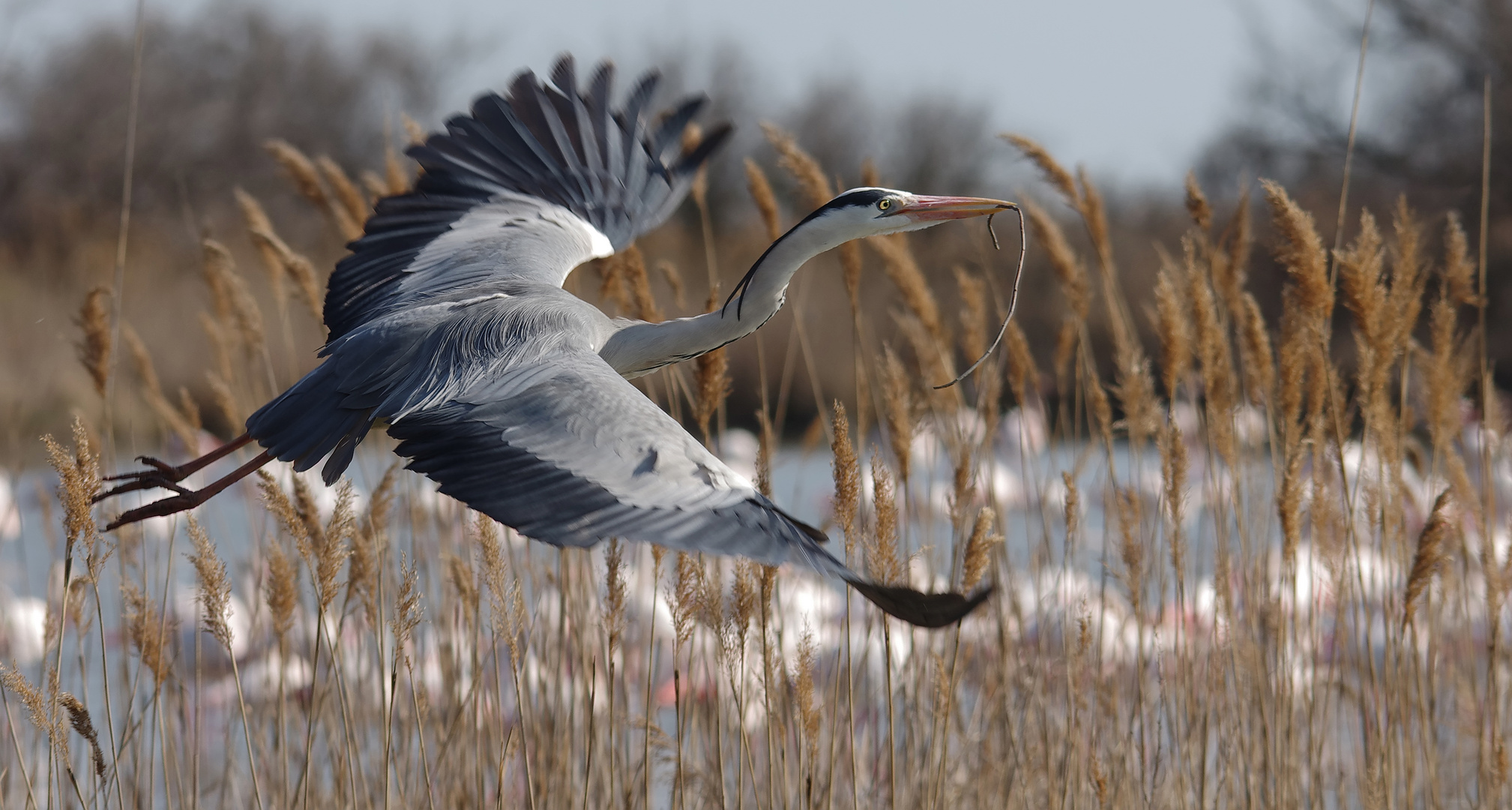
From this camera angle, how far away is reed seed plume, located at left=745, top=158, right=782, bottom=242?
111 inches

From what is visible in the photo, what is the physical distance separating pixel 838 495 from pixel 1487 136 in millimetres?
1463

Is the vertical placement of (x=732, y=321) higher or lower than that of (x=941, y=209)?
lower

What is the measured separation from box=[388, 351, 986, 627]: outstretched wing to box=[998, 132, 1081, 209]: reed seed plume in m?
1.05

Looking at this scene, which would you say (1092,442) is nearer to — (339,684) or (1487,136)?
(1487,136)

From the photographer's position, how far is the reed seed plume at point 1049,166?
8.92 ft

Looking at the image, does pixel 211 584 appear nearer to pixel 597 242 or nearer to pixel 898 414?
pixel 898 414

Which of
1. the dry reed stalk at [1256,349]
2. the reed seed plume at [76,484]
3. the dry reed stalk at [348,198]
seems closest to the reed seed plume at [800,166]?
the dry reed stalk at [1256,349]

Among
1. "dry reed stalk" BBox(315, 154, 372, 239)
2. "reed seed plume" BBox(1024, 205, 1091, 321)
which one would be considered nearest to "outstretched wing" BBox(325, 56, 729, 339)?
"dry reed stalk" BBox(315, 154, 372, 239)

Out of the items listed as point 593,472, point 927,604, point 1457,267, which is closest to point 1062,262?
point 1457,267

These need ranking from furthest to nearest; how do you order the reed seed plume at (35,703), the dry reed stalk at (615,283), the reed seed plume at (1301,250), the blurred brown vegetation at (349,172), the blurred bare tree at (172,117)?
the blurred bare tree at (172,117) < the blurred brown vegetation at (349,172) < the dry reed stalk at (615,283) < the reed seed plume at (1301,250) < the reed seed plume at (35,703)

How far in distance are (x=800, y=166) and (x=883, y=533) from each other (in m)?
1.19

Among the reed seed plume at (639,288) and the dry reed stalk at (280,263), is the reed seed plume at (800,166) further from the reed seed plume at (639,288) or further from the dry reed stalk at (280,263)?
the dry reed stalk at (280,263)

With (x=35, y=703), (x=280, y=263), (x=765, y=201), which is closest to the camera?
(x=35, y=703)

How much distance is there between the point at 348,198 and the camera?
3.21 meters
